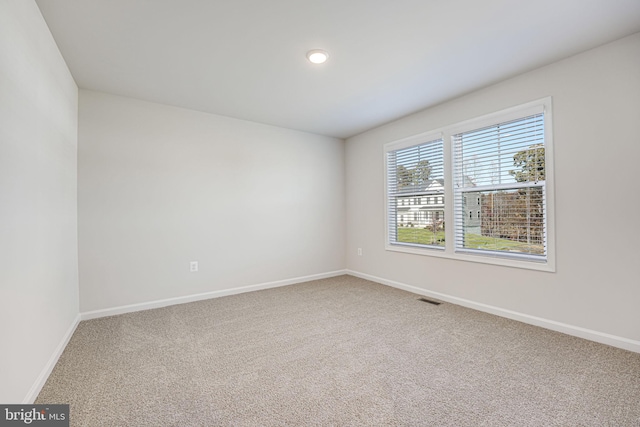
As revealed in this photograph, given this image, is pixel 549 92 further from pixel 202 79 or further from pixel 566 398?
pixel 202 79

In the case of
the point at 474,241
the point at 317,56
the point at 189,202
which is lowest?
the point at 474,241

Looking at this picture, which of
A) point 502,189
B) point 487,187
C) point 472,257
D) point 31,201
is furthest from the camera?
point 472,257

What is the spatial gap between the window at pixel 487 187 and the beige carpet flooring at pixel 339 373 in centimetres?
78

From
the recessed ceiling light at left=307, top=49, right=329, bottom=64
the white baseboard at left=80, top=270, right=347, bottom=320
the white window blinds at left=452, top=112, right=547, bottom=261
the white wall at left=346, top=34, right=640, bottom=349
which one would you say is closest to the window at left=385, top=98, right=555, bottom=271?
the white window blinds at left=452, top=112, right=547, bottom=261

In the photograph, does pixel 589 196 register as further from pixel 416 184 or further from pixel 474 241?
pixel 416 184

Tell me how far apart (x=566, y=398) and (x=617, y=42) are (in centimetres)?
268

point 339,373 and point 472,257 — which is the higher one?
point 472,257

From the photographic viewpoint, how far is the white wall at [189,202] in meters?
3.08

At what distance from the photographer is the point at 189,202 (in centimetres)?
362

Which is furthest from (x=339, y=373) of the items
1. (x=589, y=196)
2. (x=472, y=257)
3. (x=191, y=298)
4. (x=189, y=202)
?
(x=189, y=202)

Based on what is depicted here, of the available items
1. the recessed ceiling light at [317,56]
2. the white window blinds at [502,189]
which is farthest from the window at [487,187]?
the recessed ceiling light at [317,56]

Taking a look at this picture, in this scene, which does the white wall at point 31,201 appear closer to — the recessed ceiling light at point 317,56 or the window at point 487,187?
the recessed ceiling light at point 317,56

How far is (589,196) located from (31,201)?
4.17 meters

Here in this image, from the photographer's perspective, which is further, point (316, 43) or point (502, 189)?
point (502, 189)
